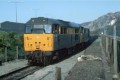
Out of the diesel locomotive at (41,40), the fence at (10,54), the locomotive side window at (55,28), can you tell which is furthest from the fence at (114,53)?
the fence at (10,54)

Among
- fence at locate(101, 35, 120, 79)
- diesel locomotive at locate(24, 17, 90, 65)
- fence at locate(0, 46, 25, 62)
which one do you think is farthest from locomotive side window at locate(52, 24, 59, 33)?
fence at locate(0, 46, 25, 62)

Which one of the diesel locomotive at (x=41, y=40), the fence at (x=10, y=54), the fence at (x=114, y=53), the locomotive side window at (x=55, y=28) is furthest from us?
the fence at (x=10, y=54)

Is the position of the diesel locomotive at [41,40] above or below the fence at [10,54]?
above

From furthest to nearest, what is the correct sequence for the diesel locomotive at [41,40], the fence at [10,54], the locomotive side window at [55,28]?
the fence at [10,54] → the locomotive side window at [55,28] → the diesel locomotive at [41,40]

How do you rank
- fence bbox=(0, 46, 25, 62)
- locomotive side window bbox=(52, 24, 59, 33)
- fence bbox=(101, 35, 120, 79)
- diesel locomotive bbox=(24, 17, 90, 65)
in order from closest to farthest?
fence bbox=(101, 35, 120, 79)
diesel locomotive bbox=(24, 17, 90, 65)
locomotive side window bbox=(52, 24, 59, 33)
fence bbox=(0, 46, 25, 62)

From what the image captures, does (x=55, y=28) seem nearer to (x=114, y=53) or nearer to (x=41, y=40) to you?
(x=41, y=40)

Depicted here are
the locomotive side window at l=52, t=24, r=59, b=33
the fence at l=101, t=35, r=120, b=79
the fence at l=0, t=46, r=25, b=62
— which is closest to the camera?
the fence at l=101, t=35, r=120, b=79

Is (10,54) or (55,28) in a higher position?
(55,28)

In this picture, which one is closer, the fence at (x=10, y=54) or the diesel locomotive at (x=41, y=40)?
the diesel locomotive at (x=41, y=40)

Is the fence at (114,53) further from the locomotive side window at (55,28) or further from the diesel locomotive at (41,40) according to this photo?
the locomotive side window at (55,28)

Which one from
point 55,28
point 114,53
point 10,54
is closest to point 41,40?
point 55,28

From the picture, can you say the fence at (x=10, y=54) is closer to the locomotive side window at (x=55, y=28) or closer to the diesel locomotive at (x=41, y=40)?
the diesel locomotive at (x=41, y=40)

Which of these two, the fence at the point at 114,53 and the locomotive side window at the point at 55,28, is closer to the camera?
the fence at the point at 114,53

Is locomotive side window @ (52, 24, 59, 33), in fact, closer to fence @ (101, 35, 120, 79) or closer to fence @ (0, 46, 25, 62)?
fence @ (101, 35, 120, 79)
